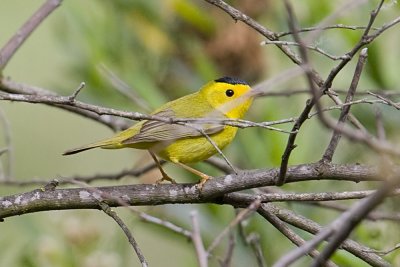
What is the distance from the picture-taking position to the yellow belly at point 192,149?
3229 mm

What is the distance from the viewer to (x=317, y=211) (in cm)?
416

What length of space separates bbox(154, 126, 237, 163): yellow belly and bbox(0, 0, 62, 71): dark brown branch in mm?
665

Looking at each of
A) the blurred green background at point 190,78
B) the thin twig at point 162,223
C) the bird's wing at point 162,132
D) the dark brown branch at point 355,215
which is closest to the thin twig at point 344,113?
the thin twig at point 162,223

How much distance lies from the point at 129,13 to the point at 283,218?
2.80 meters

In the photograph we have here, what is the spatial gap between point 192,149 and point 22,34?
78 centimetres

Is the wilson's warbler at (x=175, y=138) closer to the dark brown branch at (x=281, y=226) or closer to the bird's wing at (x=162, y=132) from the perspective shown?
the bird's wing at (x=162, y=132)

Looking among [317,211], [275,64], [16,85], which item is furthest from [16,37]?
[275,64]

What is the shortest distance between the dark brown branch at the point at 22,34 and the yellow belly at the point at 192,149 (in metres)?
0.67

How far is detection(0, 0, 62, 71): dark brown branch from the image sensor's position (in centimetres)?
317

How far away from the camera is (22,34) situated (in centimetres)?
324

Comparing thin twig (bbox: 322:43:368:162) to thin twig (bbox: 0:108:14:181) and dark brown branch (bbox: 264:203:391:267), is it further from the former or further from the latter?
thin twig (bbox: 0:108:14:181)

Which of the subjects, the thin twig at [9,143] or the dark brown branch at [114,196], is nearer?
the dark brown branch at [114,196]

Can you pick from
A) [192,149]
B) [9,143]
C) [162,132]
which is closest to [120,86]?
[162,132]

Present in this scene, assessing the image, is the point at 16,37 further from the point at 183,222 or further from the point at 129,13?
the point at 129,13
